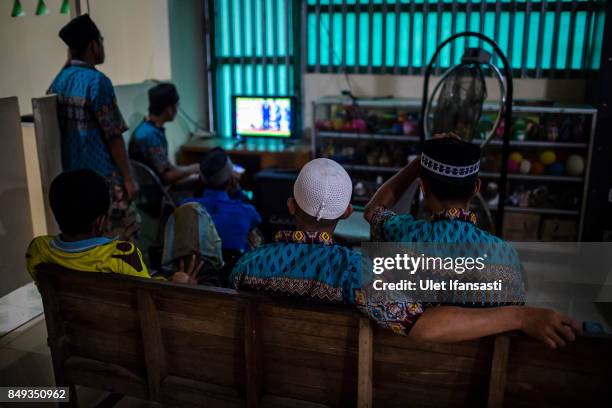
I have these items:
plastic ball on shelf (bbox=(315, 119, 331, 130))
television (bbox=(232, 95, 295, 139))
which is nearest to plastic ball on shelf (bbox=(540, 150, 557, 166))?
plastic ball on shelf (bbox=(315, 119, 331, 130))

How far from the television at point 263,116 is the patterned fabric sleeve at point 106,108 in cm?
199

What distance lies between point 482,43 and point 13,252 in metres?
3.69

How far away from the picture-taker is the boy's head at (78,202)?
5.86 ft

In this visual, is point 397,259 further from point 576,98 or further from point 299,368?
point 576,98

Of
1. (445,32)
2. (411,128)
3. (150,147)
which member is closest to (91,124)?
(150,147)

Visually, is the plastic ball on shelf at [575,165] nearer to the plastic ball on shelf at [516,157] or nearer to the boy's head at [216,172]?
the plastic ball on shelf at [516,157]

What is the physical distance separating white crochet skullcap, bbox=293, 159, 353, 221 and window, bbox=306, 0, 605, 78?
333 cm

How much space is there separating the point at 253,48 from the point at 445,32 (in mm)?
1668

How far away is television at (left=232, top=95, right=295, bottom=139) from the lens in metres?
4.86

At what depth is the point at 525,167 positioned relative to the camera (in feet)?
14.1

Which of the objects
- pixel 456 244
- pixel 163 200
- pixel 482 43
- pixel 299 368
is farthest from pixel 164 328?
pixel 482 43

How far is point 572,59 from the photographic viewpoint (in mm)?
4387

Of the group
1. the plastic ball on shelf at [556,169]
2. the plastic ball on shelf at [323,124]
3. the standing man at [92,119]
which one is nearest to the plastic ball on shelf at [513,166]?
the plastic ball on shelf at [556,169]

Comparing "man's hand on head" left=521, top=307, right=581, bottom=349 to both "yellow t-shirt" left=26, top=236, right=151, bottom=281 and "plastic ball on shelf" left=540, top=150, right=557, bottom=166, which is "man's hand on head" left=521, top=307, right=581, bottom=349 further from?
"plastic ball on shelf" left=540, top=150, right=557, bottom=166
